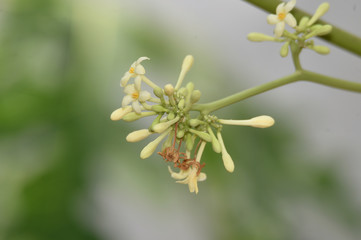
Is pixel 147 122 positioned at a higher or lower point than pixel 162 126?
lower


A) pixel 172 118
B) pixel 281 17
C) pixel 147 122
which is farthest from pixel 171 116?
pixel 147 122

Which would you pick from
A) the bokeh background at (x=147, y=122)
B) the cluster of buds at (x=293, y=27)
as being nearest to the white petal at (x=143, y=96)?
the cluster of buds at (x=293, y=27)

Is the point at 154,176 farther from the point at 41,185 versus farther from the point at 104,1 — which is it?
the point at 104,1

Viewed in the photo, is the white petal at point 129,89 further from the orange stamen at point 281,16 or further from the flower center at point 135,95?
the orange stamen at point 281,16

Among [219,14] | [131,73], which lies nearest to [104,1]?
[219,14]

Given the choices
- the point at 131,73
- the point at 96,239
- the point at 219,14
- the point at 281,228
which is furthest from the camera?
the point at 219,14

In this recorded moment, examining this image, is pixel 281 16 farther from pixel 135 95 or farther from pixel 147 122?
pixel 147 122
